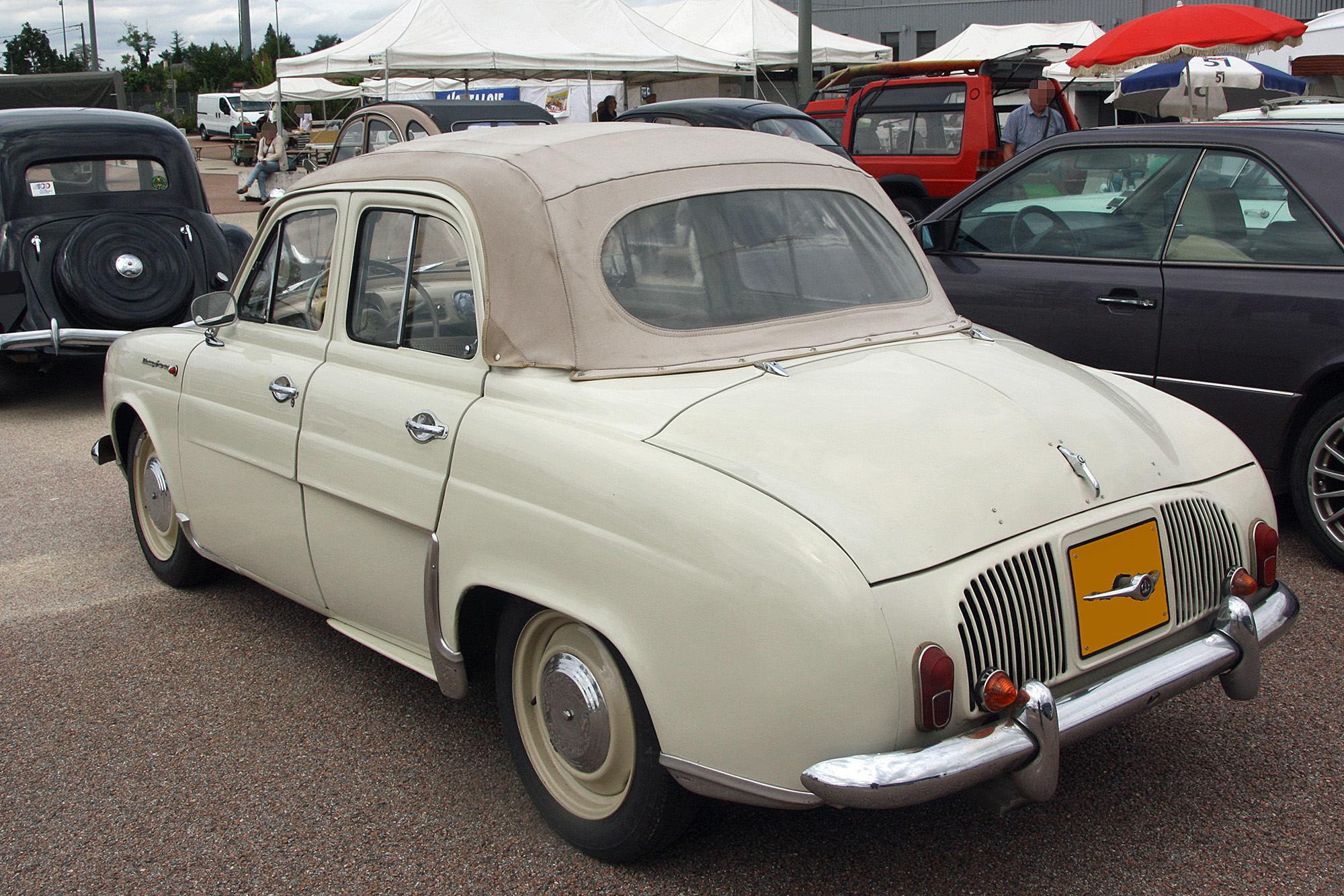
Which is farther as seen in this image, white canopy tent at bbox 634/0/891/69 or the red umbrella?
white canopy tent at bbox 634/0/891/69

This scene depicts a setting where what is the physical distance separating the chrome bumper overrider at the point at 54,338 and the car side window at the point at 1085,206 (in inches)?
219

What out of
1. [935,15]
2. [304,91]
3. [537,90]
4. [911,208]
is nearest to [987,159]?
[911,208]

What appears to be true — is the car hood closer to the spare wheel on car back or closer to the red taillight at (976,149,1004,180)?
the spare wheel on car back

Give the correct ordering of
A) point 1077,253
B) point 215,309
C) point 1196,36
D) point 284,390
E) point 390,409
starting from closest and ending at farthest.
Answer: point 390,409
point 284,390
point 215,309
point 1077,253
point 1196,36

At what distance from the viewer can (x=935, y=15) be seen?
138ft

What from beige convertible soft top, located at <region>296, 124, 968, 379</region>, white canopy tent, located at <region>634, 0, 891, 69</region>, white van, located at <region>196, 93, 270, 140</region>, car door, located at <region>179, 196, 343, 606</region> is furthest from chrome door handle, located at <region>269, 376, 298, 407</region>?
white van, located at <region>196, 93, 270, 140</region>

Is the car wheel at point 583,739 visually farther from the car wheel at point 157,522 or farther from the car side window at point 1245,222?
the car side window at point 1245,222

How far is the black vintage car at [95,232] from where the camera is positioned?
778 centimetres

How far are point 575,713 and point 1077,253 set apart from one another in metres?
3.71

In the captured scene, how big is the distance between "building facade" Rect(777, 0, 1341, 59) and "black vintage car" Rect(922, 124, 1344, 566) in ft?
115

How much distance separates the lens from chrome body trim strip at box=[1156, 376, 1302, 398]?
4.54m

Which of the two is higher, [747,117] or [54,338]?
[747,117]

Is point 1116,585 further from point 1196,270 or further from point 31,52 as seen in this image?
point 31,52

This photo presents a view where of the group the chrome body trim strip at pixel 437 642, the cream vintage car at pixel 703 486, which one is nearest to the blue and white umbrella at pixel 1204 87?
the cream vintage car at pixel 703 486
